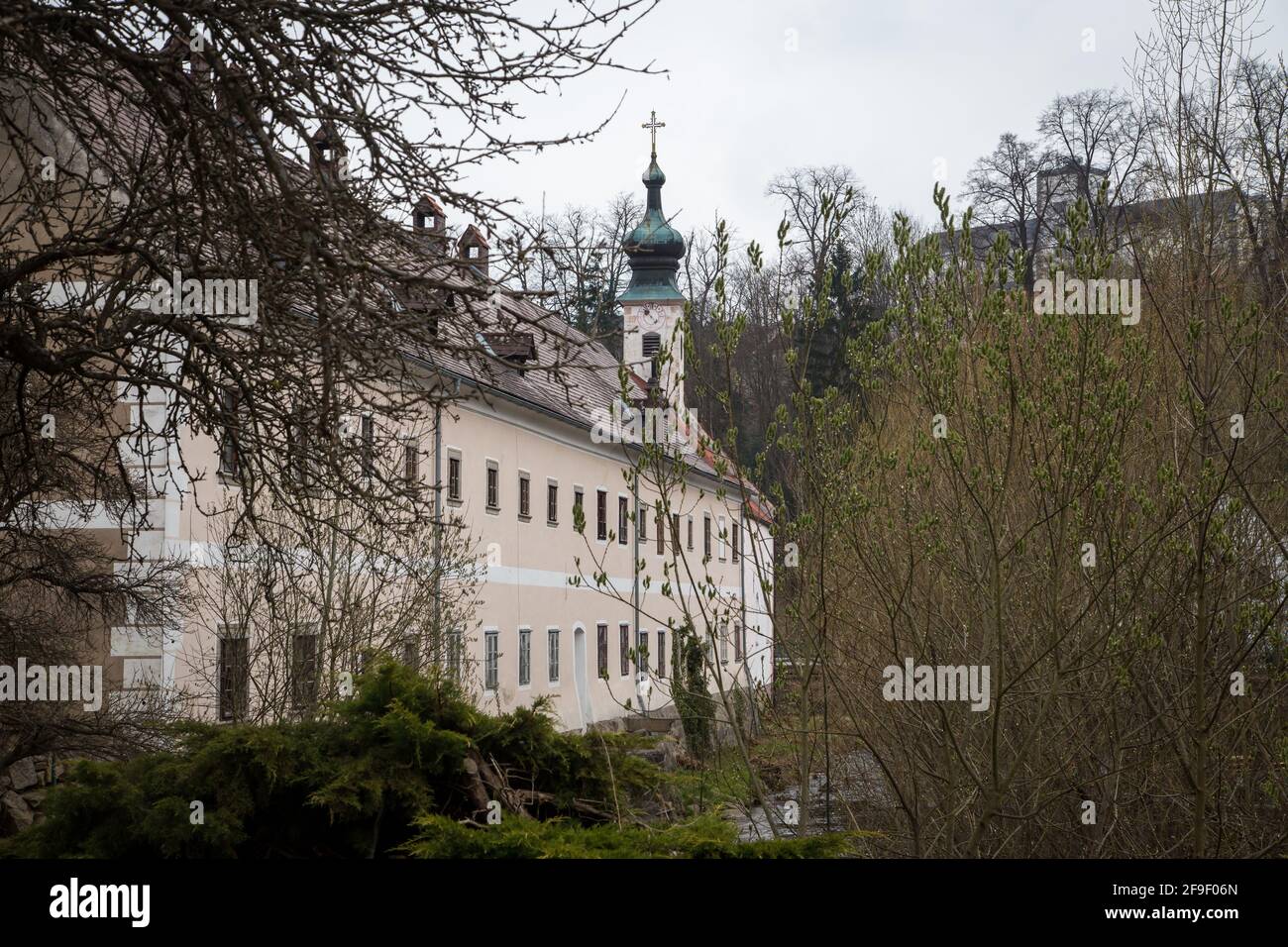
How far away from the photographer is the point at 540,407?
109 ft

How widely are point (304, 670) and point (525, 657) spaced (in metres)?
14.3

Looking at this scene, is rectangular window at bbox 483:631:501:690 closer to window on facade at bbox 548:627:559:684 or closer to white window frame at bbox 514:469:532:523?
white window frame at bbox 514:469:532:523

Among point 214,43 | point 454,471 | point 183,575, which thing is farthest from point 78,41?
point 454,471

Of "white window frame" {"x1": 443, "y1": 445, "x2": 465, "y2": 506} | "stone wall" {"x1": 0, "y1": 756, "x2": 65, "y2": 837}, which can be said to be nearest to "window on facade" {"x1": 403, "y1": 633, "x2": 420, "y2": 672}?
"stone wall" {"x1": 0, "y1": 756, "x2": 65, "y2": 837}

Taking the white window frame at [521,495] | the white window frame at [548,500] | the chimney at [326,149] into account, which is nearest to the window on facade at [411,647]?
the chimney at [326,149]

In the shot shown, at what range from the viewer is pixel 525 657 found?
109 feet

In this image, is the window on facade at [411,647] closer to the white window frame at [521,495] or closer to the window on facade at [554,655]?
the white window frame at [521,495]

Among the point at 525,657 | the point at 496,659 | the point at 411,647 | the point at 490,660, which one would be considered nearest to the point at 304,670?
the point at 411,647

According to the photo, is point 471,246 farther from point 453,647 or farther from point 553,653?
point 553,653

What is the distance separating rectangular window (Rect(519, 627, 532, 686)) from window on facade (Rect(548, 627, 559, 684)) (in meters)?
1.53

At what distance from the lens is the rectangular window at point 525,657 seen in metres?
32.8
